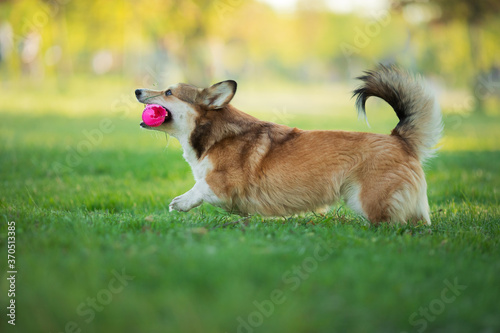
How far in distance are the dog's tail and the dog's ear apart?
1386 millimetres

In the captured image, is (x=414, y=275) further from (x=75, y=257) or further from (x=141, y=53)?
(x=141, y=53)

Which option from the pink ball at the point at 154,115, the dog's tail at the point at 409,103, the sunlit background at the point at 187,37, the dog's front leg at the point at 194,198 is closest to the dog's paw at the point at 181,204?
the dog's front leg at the point at 194,198

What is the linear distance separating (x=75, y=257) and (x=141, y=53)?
3962 cm

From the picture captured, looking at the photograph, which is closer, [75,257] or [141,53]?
[75,257]

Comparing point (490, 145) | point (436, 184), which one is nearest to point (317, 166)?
point (436, 184)

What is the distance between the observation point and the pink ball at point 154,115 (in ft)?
16.3

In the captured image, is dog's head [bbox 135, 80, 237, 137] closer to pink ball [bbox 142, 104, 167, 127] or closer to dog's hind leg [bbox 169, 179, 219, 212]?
pink ball [bbox 142, 104, 167, 127]

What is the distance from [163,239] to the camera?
11.8ft

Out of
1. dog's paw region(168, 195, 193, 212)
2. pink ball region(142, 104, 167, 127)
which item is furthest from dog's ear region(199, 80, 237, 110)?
dog's paw region(168, 195, 193, 212)

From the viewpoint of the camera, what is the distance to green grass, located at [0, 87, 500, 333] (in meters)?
2.42

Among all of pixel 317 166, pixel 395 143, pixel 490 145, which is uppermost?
pixel 395 143

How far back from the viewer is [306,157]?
4719mm

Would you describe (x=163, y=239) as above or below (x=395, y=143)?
below

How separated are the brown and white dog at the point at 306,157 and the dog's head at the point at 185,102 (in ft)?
0.04
